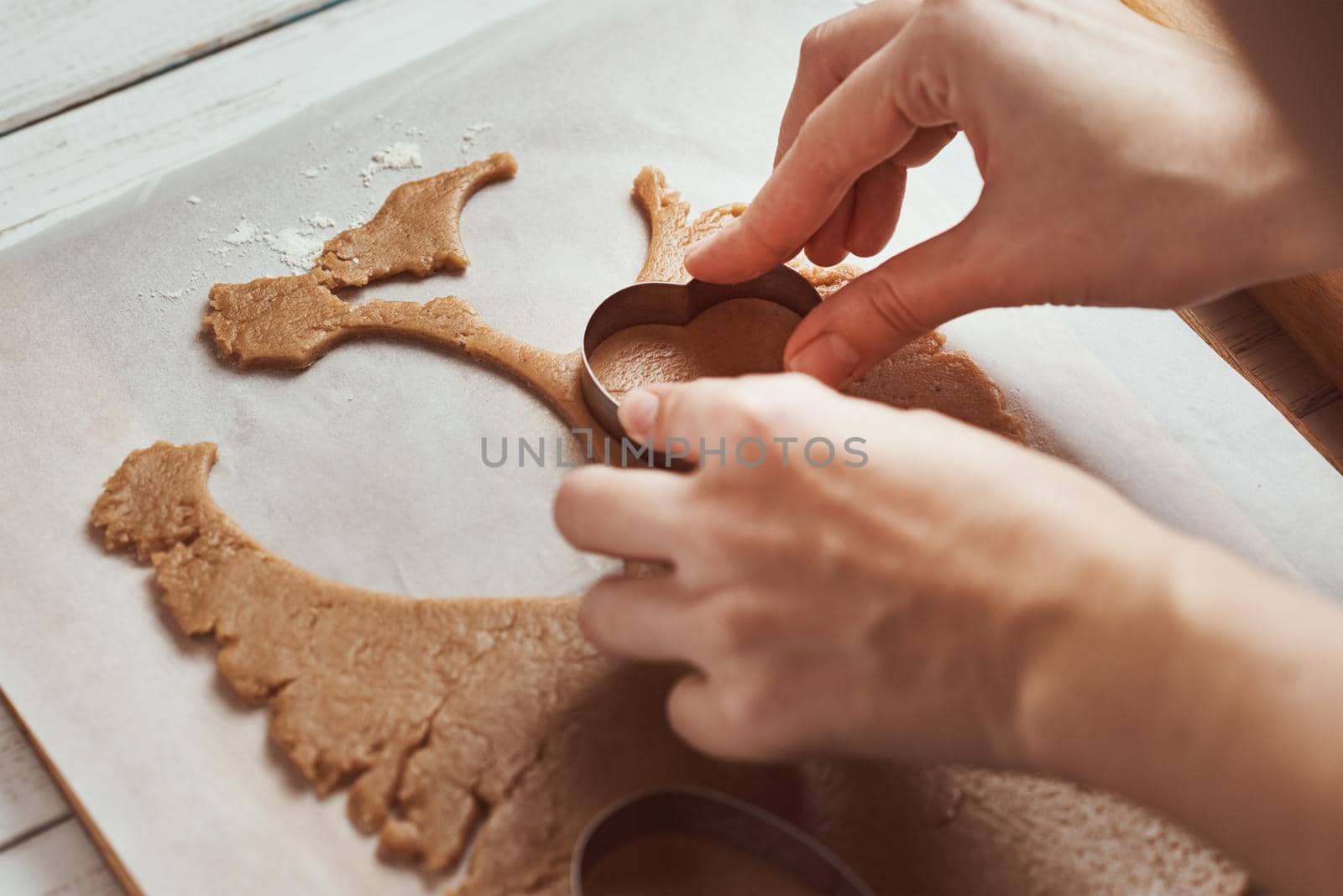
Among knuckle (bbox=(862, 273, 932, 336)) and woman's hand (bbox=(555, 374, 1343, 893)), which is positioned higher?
knuckle (bbox=(862, 273, 932, 336))

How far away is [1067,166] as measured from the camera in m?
1.49

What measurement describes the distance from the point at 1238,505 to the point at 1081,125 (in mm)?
771

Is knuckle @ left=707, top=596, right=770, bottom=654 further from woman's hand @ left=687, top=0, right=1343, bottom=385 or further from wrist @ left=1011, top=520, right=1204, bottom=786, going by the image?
woman's hand @ left=687, top=0, right=1343, bottom=385

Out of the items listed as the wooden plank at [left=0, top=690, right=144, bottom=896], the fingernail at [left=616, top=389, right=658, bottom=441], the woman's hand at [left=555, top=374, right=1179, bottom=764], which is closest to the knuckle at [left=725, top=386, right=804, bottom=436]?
the woman's hand at [left=555, top=374, right=1179, bottom=764]

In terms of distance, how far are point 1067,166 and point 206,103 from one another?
1.83m

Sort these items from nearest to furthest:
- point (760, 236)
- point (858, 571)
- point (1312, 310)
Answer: point (858, 571), point (760, 236), point (1312, 310)

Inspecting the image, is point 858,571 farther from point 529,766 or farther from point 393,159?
point 393,159

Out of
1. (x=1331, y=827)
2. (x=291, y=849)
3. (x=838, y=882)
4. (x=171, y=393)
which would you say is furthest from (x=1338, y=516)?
(x=171, y=393)

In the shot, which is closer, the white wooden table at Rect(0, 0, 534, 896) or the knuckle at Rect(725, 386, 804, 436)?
the knuckle at Rect(725, 386, 804, 436)

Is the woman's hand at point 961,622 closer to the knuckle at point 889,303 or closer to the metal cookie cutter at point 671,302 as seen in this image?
the knuckle at point 889,303

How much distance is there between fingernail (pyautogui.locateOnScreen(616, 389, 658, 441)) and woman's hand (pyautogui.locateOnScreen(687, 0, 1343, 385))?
1.20 feet

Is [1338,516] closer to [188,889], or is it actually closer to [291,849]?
[291,849]

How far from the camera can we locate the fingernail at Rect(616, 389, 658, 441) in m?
1.45

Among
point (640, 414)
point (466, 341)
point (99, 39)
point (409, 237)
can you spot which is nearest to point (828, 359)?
point (640, 414)
